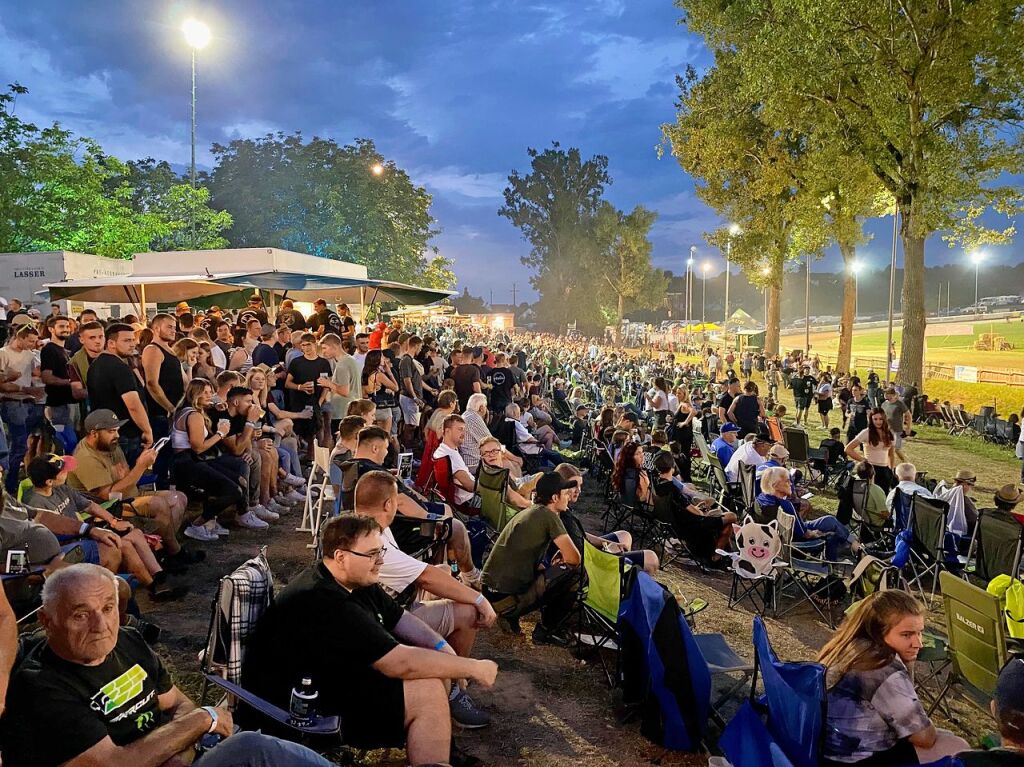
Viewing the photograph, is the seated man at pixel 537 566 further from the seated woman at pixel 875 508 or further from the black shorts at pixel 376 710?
the seated woman at pixel 875 508

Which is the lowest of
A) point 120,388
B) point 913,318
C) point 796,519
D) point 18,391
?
point 796,519

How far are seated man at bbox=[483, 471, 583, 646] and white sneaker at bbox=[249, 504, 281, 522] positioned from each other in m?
3.39

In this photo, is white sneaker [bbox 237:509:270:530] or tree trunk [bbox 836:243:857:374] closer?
white sneaker [bbox 237:509:270:530]

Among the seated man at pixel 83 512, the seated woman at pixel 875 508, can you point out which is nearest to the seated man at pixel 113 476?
the seated man at pixel 83 512

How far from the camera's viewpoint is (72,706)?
7.69 feet

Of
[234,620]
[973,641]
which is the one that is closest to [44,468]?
[234,620]

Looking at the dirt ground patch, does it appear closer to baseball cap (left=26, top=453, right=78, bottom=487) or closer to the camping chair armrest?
the camping chair armrest

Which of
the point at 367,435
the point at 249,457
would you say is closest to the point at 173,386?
the point at 249,457

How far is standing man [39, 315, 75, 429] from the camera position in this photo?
24.1ft

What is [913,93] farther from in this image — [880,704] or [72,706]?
[72,706]

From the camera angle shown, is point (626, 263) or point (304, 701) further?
point (626, 263)

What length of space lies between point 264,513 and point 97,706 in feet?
17.6

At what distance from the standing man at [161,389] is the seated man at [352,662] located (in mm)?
4575

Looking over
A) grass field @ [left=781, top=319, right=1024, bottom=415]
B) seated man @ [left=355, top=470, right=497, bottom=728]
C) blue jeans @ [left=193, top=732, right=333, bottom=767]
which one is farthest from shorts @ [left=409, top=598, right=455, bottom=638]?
grass field @ [left=781, top=319, right=1024, bottom=415]
